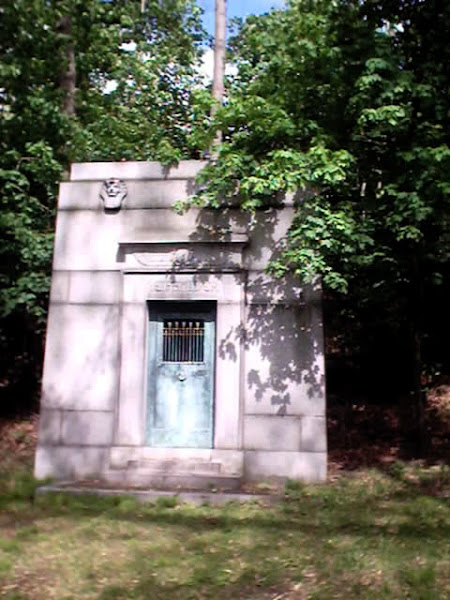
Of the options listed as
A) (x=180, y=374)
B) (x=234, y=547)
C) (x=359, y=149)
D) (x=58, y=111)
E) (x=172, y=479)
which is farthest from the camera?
(x=58, y=111)

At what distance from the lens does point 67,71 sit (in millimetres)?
16016

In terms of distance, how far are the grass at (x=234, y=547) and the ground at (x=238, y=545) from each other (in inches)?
0.4

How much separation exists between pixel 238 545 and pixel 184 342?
357 centimetres

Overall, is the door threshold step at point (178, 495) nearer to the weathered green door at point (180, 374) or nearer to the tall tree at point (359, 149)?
the weathered green door at point (180, 374)

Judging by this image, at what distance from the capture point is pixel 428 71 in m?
9.21

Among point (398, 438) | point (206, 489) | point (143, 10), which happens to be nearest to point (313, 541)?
point (206, 489)

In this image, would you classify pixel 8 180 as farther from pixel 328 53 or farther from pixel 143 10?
pixel 143 10

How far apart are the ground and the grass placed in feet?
0.04

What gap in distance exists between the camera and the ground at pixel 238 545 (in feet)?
18.1

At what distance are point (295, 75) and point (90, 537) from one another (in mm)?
7305

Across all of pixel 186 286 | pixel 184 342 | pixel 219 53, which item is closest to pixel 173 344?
pixel 184 342

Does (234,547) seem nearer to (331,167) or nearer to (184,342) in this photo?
(184,342)

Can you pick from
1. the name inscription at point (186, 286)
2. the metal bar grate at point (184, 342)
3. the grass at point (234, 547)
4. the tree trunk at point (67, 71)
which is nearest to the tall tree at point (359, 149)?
the name inscription at point (186, 286)

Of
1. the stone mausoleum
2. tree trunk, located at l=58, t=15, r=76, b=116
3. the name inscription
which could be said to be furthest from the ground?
tree trunk, located at l=58, t=15, r=76, b=116
